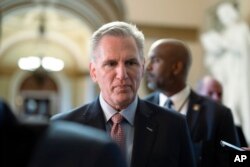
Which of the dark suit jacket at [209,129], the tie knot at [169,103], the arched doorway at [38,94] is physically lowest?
the arched doorway at [38,94]

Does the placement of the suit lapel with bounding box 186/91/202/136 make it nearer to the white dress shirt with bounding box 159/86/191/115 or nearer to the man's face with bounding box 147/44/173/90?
the white dress shirt with bounding box 159/86/191/115

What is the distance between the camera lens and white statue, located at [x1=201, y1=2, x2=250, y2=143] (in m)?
7.35

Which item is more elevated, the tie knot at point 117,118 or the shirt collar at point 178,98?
the tie knot at point 117,118

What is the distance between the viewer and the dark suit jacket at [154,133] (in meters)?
2.18

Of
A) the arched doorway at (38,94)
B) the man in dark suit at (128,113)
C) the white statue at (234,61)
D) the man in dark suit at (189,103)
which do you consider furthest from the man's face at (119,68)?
the arched doorway at (38,94)

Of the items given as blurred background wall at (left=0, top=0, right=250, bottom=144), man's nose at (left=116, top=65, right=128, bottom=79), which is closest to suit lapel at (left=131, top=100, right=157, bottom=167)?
man's nose at (left=116, top=65, right=128, bottom=79)

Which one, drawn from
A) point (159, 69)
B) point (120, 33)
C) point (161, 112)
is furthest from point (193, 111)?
point (120, 33)

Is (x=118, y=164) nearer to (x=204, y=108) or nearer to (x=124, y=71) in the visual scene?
(x=124, y=71)

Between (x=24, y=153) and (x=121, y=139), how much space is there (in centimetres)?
112

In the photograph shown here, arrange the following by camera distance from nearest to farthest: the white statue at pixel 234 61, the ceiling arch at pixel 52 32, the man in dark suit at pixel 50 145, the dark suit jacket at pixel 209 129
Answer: the man in dark suit at pixel 50 145, the dark suit jacket at pixel 209 129, the white statue at pixel 234 61, the ceiling arch at pixel 52 32

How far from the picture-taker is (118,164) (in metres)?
1.28

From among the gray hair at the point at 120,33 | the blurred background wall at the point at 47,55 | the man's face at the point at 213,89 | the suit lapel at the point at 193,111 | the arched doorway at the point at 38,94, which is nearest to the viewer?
the gray hair at the point at 120,33

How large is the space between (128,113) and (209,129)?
3.42 ft

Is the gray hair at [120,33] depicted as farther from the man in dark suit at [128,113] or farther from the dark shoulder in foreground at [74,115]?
the dark shoulder in foreground at [74,115]
